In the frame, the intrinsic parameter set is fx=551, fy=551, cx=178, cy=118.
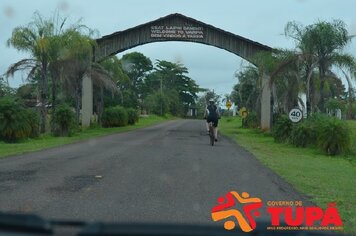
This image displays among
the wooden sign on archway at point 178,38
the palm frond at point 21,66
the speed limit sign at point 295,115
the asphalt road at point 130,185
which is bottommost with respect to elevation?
the asphalt road at point 130,185

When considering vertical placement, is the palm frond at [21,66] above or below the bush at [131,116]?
above

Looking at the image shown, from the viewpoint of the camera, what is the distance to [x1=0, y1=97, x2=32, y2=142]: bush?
23.9 meters

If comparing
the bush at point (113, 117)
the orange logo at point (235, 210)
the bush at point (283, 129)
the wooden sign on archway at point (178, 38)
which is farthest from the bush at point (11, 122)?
the bush at point (113, 117)

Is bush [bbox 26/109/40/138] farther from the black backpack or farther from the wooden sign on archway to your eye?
the wooden sign on archway

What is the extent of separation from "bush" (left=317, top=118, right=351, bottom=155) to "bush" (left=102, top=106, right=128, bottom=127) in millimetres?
24908

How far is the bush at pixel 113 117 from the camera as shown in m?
42.2

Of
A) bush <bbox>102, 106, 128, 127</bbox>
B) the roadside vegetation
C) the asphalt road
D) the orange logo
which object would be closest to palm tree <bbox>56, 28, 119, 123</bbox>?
the roadside vegetation

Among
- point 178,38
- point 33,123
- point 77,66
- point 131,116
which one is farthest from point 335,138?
point 131,116

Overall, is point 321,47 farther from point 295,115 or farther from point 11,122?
point 11,122

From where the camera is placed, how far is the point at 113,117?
42.6 m

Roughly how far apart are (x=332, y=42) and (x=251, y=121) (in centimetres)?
1855

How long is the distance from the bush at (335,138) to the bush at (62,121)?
14.2m

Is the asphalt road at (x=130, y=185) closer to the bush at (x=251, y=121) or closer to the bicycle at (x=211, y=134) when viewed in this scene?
the bicycle at (x=211, y=134)

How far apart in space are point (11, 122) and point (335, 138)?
44.7 feet
